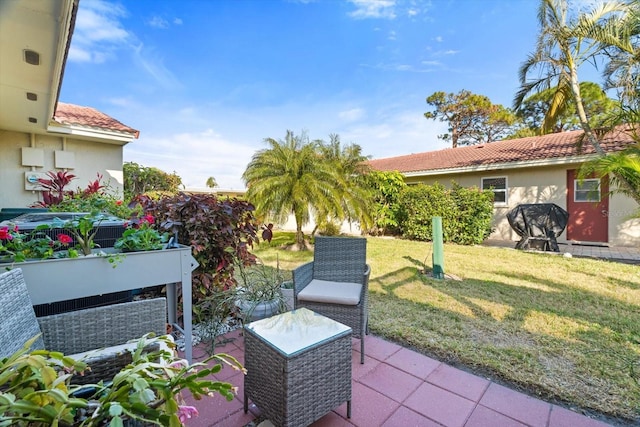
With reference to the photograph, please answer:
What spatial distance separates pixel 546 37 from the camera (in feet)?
24.2

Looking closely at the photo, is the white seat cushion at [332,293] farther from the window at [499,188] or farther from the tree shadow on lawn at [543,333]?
the window at [499,188]

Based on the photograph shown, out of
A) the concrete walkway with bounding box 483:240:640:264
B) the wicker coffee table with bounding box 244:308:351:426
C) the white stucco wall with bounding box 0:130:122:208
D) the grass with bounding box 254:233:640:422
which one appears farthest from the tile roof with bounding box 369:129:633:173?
the wicker coffee table with bounding box 244:308:351:426

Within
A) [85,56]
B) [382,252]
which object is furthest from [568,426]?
[85,56]

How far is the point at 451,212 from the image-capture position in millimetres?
8992

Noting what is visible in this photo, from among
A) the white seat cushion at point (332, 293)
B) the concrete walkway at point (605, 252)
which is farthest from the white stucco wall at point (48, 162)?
the concrete walkway at point (605, 252)

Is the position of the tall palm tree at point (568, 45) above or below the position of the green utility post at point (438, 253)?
above

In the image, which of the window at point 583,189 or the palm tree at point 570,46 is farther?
the window at point 583,189

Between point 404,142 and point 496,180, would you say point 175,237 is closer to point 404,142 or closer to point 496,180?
point 496,180

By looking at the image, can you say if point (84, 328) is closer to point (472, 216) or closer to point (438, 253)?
point (438, 253)

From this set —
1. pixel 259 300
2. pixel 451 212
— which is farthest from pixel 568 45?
pixel 259 300

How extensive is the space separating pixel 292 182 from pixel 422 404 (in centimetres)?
570

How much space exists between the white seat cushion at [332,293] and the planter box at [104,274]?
1.03 metres

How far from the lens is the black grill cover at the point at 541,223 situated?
746cm

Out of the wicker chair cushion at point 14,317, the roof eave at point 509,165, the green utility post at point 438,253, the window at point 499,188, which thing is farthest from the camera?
the window at point 499,188
